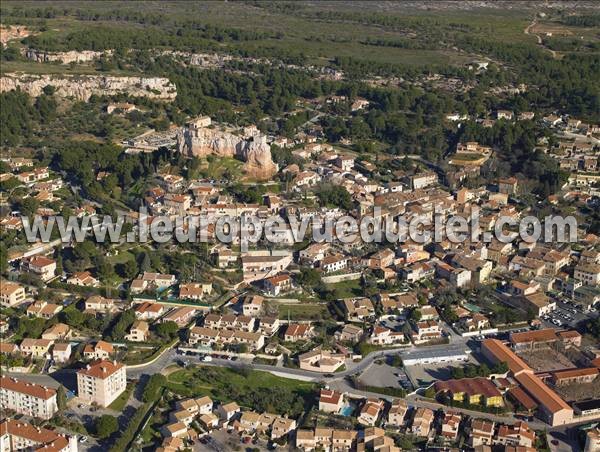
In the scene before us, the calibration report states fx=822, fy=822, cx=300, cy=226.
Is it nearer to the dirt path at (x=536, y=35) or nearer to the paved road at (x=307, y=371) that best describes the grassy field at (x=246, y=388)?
the paved road at (x=307, y=371)

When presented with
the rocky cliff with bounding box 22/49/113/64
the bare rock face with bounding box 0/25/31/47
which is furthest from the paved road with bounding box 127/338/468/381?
the bare rock face with bounding box 0/25/31/47

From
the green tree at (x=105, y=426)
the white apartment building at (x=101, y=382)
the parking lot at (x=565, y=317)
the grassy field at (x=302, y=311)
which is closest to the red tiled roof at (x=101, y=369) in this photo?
the white apartment building at (x=101, y=382)

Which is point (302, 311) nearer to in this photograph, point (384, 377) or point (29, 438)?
point (384, 377)

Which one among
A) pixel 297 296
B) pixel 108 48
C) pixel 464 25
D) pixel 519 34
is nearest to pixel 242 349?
pixel 297 296

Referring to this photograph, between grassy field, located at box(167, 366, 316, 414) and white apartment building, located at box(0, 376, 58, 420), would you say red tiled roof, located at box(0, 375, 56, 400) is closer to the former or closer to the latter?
white apartment building, located at box(0, 376, 58, 420)

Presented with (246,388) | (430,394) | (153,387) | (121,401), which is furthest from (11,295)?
(430,394)
